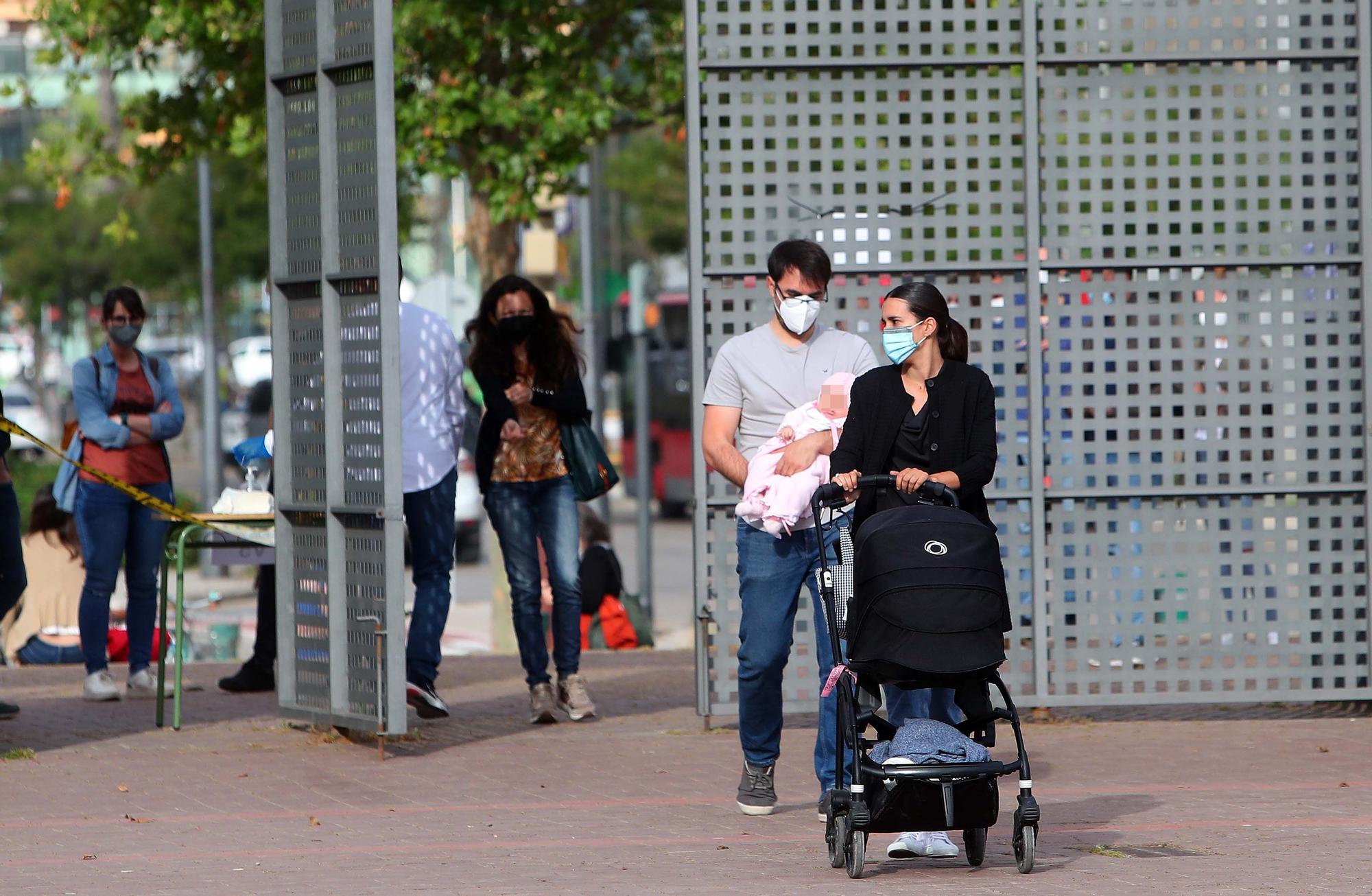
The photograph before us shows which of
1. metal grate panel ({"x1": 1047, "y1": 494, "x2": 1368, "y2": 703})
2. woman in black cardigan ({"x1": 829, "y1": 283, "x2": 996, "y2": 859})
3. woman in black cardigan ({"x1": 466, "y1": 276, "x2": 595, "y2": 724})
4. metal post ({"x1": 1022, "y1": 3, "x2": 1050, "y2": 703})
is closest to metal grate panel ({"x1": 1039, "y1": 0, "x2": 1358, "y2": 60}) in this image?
metal post ({"x1": 1022, "y1": 3, "x2": 1050, "y2": 703})

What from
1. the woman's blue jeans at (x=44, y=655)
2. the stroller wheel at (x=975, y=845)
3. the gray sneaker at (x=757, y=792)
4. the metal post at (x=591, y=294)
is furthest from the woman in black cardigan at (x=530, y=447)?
the metal post at (x=591, y=294)

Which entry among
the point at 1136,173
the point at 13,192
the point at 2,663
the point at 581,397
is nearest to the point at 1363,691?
the point at 1136,173

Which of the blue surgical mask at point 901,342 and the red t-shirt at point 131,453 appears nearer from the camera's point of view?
the blue surgical mask at point 901,342

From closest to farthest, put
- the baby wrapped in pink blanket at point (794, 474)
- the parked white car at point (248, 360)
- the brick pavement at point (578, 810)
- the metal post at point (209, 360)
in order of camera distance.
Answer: the brick pavement at point (578, 810)
the baby wrapped in pink blanket at point (794, 474)
the metal post at point (209, 360)
the parked white car at point (248, 360)

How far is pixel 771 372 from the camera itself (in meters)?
7.29

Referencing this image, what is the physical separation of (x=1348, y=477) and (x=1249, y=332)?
30.6 inches

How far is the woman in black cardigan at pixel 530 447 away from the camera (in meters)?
9.40

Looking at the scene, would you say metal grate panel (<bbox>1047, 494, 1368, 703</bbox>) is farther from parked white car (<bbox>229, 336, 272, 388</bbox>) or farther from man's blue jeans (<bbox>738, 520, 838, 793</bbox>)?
parked white car (<bbox>229, 336, 272, 388</bbox>)

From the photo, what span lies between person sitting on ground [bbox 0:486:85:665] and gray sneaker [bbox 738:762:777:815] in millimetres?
6408

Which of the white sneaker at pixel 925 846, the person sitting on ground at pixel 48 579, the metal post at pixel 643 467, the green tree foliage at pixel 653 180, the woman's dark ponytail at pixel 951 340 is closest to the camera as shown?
the white sneaker at pixel 925 846

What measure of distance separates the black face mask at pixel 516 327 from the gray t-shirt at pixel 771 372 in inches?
87.2

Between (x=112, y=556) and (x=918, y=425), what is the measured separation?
5022mm

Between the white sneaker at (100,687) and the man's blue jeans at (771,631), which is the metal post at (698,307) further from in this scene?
the white sneaker at (100,687)

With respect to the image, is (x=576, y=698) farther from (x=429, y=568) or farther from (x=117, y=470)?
(x=117, y=470)
